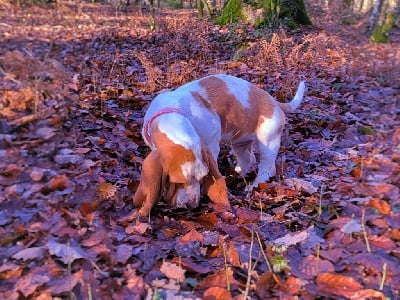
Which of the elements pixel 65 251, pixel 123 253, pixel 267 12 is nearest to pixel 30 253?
pixel 65 251

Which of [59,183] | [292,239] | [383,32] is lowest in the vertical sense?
[383,32]

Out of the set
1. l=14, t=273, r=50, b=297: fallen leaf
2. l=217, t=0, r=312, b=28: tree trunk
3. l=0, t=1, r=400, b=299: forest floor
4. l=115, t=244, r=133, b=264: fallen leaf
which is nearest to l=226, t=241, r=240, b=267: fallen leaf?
l=0, t=1, r=400, b=299: forest floor

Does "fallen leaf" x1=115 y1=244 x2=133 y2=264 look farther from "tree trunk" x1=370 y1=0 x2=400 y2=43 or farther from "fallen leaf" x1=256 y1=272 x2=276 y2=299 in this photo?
"tree trunk" x1=370 y1=0 x2=400 y2=43

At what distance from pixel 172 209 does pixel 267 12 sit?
31.1 ft

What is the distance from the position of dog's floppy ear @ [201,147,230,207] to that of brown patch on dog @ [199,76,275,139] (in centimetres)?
81

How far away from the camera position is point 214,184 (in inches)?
149

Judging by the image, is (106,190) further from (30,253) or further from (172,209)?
(30,253)

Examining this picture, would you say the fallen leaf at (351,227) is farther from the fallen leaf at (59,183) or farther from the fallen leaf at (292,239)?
the fallen leaf at (59,183)

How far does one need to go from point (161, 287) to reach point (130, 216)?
3.20 ft

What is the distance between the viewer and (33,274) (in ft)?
8.45

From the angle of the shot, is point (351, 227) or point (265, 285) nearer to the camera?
point (265, 285)

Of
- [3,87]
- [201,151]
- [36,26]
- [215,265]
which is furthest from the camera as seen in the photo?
[36,26]

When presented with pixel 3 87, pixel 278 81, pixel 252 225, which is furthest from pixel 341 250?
pixel 278 81

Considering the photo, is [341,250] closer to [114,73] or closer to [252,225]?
[252,225]
